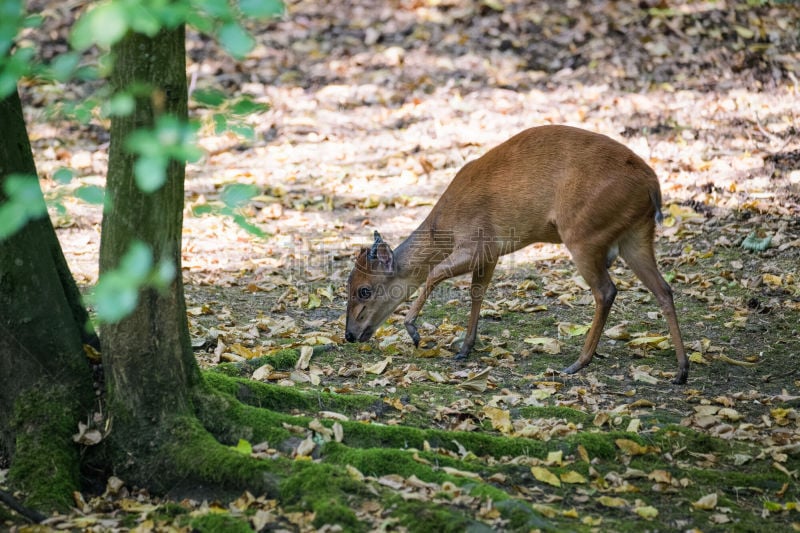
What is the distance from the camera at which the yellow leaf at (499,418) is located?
4.62 meters

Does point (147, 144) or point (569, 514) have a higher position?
point (147, 144)

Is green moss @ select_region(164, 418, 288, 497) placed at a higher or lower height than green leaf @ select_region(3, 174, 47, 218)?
lower

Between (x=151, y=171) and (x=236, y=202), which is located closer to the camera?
(x=151, y=171)

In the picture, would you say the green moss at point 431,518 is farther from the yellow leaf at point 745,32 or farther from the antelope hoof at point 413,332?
the yellow leaf at point 745,32

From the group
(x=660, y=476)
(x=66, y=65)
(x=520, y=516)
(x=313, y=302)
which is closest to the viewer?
(x=66, y=65)

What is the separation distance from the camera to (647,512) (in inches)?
145

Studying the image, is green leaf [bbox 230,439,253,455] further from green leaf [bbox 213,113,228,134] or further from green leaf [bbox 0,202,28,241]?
green leaf [bbox 0,202,28,241]

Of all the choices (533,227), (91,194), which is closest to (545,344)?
(533,227)

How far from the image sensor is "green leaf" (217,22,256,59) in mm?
1893

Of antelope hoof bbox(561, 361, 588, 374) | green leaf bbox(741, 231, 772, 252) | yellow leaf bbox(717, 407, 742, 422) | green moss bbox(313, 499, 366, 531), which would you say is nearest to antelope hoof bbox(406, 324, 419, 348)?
antelope hoof bbox(561, 361, 588, 374)

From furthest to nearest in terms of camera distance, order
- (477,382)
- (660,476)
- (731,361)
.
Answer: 1. (731,361)
2. (477,382)
3. (660,476)

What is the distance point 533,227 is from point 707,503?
3050 millimetres

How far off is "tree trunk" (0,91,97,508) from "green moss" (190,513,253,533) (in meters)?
0.67

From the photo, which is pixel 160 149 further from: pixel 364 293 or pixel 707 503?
pixel 364 293
